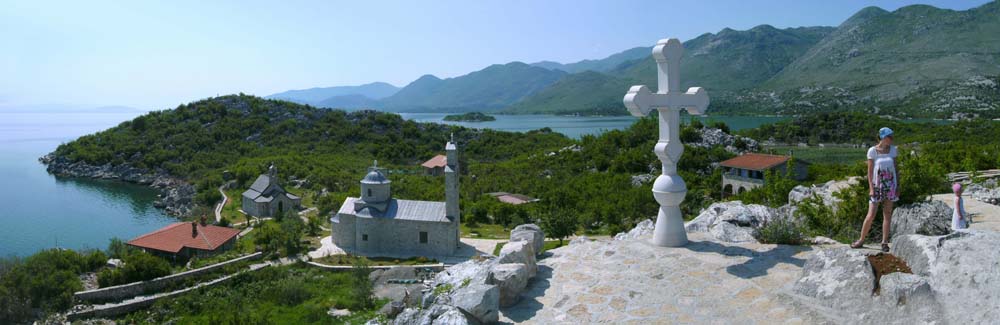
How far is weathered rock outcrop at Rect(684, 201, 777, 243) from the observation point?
9.97 m

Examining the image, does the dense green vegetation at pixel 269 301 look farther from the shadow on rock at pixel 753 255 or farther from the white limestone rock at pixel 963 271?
the white limestone rock at pixel 963 271

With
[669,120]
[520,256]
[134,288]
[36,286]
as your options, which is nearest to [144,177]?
[36,286]

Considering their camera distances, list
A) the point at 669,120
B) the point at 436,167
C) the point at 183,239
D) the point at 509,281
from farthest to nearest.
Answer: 1. the point at 436,167
2. the point at 183,239
3. the point at 669,120
4. the point at 509,281

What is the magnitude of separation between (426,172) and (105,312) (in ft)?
130

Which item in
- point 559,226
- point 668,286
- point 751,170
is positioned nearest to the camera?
point 668,286

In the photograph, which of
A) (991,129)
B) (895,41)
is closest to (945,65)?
(895,41)

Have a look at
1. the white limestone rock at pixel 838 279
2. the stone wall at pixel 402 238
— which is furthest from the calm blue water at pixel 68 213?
the white limestone rock at pixel 838 279

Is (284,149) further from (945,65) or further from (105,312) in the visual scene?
(945,65)

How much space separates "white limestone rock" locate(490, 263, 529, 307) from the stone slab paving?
12cm

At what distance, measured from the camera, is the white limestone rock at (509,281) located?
24.2ft

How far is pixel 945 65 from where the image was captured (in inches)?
5546

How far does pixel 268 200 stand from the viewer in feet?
134

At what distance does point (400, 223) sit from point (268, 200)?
56.4ft

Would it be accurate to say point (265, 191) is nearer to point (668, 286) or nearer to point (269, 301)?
point (269, 301)
